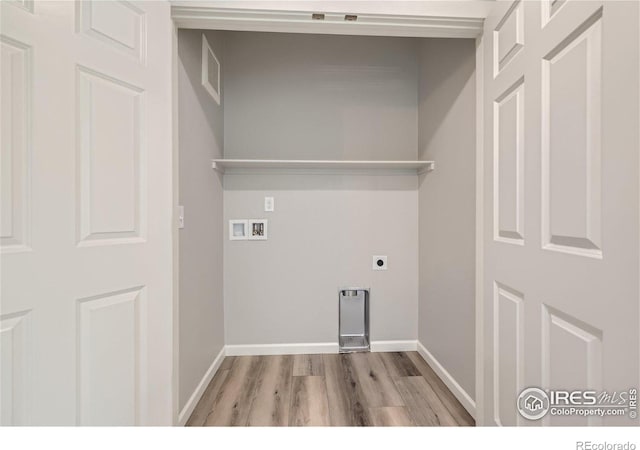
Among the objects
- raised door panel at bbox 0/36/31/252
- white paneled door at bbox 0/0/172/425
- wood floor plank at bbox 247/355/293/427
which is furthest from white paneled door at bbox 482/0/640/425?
raised door panel at bbox 0/36/31/252

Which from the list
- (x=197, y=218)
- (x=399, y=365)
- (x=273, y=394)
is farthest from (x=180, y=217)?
(x=399, y=365)

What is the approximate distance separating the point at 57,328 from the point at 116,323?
0.19 meters

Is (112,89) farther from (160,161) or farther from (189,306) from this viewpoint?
(189,306)

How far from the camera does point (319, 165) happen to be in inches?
89.5

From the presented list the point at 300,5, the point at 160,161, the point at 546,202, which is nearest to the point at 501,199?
the point at 546,202

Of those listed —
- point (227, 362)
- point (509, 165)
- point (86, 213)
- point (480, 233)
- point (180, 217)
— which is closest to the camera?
point (86, 213)

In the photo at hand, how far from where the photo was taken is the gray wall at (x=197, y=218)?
1.56 metres

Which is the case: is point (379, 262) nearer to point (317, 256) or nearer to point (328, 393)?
point (317, 256)

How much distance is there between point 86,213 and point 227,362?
5.46 feet

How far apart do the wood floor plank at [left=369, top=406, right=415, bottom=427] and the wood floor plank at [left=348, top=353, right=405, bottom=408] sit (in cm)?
4

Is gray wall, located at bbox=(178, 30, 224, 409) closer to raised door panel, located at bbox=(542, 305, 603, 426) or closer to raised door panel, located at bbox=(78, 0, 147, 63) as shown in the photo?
raised door panel, located at bbox=(78, 0, 147, 63)

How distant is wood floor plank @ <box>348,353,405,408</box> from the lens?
5.77ft

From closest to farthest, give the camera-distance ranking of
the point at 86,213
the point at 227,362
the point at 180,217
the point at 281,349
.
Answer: the point at 86,213 < the point at 180,217 < the point at 227,362 < the point at 281,349
